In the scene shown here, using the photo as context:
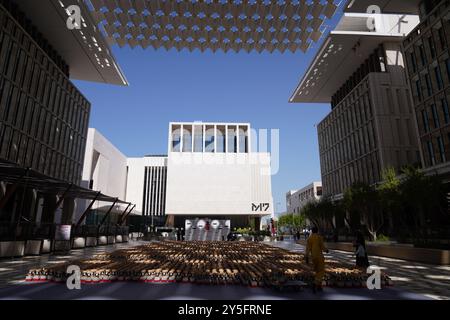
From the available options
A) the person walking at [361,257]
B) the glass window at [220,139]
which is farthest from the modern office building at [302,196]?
the person walking at [361,257]

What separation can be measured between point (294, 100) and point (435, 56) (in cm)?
2595

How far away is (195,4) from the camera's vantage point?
24266 millimetres

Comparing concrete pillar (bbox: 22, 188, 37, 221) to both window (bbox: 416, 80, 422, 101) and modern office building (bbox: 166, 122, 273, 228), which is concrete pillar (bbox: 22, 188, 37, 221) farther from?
window (bbox: 416, 80, 422, 101)

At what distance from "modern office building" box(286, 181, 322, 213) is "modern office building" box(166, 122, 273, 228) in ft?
79.3

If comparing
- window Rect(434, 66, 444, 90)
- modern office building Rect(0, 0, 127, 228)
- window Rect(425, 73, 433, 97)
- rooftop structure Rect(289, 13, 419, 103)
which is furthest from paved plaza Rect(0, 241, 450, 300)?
rooftop structure Rect(289, 13, 419, 103)

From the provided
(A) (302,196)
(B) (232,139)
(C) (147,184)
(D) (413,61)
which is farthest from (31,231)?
(A) (302,196)

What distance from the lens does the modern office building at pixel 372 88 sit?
115 feet

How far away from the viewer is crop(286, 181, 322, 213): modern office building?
9939 cm

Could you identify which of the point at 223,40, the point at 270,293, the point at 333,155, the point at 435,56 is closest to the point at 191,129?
the point at 333,155

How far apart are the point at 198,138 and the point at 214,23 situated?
4475 cm

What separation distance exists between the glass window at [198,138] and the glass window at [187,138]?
4.14ft

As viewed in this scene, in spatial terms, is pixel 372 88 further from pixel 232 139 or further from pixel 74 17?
pixel 232 139

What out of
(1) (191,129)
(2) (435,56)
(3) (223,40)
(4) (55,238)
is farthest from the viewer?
(1) (191,129)
